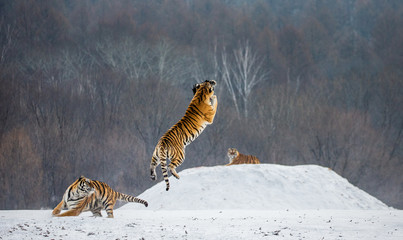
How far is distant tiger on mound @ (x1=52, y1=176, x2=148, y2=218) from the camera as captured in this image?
11.7 meters

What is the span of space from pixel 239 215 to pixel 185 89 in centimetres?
4046

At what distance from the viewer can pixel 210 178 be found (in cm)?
1873

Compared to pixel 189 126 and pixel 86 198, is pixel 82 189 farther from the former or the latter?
pixel 189 126

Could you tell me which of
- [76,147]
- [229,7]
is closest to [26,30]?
[76,147]

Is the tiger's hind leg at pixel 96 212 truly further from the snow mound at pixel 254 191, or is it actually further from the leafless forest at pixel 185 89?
the leafless forest at pixel 185 89

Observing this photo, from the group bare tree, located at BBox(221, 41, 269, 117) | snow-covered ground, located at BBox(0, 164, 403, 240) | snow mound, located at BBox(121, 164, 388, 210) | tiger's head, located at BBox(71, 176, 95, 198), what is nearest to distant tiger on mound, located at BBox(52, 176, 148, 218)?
tiger's head, located at BBox(71, 176, 95, 198)

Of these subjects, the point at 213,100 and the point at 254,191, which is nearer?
the point at 213,100

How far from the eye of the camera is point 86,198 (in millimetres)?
11945

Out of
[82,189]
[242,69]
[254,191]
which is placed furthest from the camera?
[242,69]

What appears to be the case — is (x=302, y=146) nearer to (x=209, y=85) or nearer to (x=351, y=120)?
(x=351, y=120)

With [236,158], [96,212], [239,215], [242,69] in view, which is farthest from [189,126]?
[242,69]

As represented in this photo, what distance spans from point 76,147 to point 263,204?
18.0 metres

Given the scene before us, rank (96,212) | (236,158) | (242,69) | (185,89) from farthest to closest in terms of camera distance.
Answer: (242,69)
(185,89)
(236,158)
(96,212)

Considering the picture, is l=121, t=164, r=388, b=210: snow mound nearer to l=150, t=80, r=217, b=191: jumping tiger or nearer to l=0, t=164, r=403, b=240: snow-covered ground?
l=0, t=164, r=403, b=240: snow-covered ground
